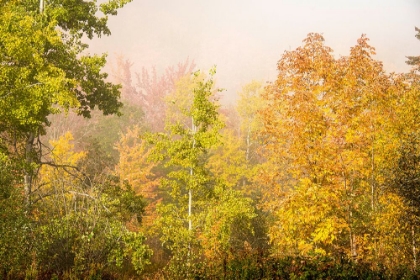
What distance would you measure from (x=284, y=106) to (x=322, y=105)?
5.58 feet

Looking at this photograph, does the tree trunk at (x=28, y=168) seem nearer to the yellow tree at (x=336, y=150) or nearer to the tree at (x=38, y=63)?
the tree at (x=38, y=63)

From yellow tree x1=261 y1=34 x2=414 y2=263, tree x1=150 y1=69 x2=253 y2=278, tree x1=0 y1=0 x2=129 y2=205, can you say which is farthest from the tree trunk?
yellow tree x1=261 y1=34 x2=414 y2=263

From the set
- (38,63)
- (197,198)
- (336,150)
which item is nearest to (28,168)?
(38,63)

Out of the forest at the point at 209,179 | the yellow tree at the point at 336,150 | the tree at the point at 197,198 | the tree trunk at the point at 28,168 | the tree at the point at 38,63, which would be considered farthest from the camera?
the tree at the point at 197,198

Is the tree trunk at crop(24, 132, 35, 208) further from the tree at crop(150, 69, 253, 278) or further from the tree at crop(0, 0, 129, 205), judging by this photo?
the tree at crop(150, 69, 253, 278)

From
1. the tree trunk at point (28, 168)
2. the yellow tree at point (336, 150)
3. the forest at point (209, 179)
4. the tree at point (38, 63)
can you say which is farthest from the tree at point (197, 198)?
the tree trunk at point (28, 168)

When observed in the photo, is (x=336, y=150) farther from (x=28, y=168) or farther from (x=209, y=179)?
(x=28, y=168)

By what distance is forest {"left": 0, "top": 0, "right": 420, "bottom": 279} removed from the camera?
313 inches

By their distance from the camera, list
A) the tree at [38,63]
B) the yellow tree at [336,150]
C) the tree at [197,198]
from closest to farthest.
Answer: the tree at [38,63] < the yellow tree at [336,150] < the tree at [197,198]

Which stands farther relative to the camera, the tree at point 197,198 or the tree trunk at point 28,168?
the tree at point 197,198

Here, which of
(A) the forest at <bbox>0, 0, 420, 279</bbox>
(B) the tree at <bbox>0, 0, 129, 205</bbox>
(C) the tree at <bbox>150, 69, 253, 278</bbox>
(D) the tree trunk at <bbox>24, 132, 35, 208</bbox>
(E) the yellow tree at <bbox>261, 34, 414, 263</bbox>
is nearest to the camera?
(A) the forest at <bbox>0, 0, 420, 279</bbox>

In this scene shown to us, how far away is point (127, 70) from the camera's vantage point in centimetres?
5956

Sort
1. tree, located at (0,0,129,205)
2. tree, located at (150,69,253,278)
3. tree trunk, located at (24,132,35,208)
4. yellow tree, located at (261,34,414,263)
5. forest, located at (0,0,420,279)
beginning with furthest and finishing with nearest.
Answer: tree, located at (150,69,253,278)
yellow tree, located at (261,34,414,263)
tree trunk, located at (24,132,35,208)
tree, located at (0,0,129,205)
forest, located at (0,0,420,279)

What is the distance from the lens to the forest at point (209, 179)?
7945 millimetres
